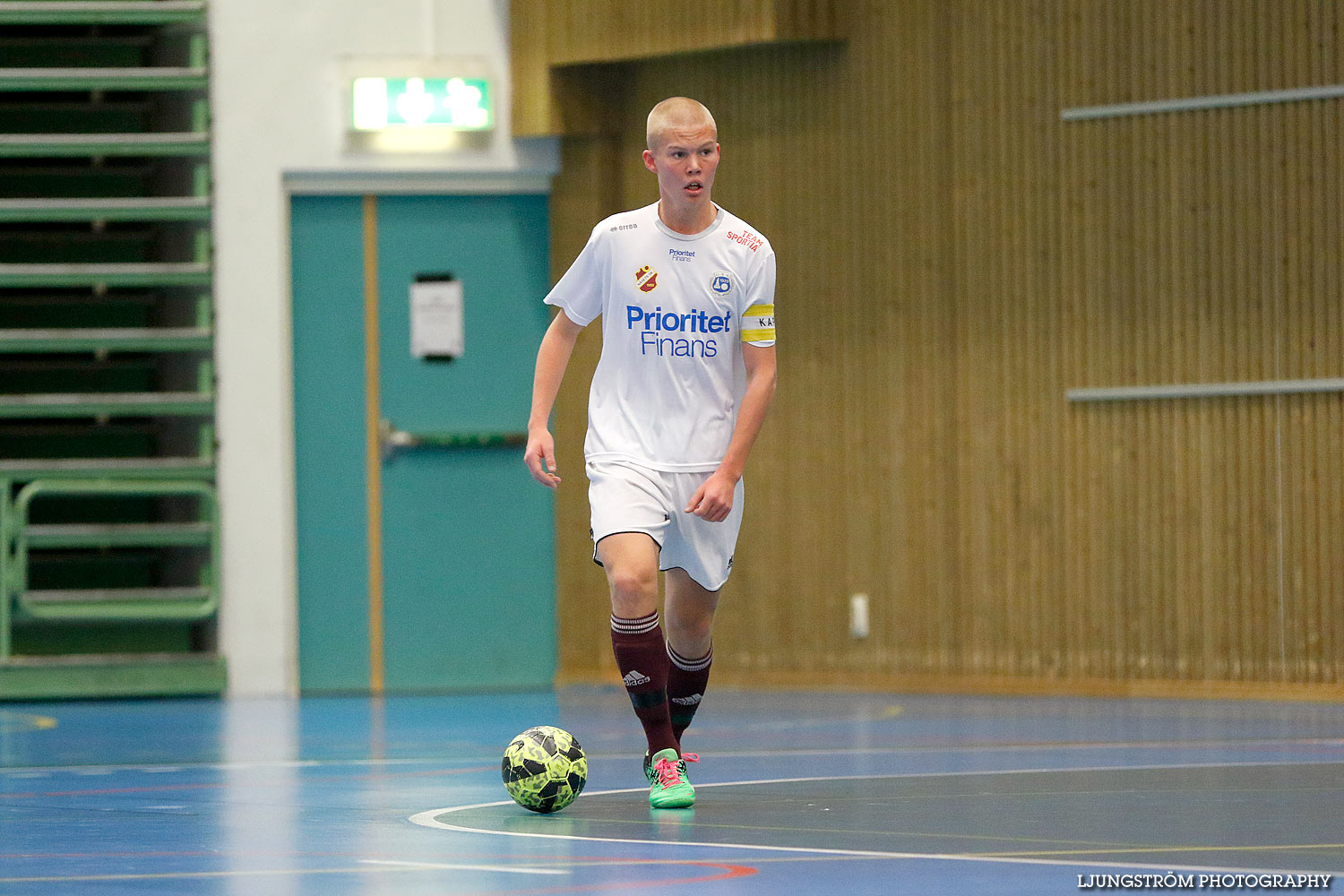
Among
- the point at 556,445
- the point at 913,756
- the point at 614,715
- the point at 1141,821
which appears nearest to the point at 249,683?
the point at 556,445

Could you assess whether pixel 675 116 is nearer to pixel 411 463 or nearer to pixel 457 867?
pixel 457 867

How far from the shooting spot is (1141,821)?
457cm

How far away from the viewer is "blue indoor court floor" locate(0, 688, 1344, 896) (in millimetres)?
3783

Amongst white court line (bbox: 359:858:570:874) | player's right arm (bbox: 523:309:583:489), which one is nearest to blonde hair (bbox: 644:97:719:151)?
player's right arm (bbox: 523:309:583:489)

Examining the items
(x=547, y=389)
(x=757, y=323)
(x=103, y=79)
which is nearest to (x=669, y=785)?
(x=547, y=389)

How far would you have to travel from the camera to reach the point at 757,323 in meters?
5.43

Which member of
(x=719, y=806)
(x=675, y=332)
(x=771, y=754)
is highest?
(x=675, y=332)

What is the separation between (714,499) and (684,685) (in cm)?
77

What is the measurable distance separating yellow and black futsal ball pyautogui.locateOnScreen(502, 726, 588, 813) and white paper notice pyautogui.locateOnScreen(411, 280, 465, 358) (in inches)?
257

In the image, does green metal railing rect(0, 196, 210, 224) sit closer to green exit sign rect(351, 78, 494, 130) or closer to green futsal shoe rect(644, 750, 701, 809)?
green exit sign rect(351, 78, 494, 130)

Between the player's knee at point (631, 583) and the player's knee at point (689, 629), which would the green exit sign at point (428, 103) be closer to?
the player's knee at point (689, 629)

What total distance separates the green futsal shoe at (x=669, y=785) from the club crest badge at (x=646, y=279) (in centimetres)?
127

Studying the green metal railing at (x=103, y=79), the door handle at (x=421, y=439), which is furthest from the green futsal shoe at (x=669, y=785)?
the green metal railing at (x=103, y=79)

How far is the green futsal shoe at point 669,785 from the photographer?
4996mm
